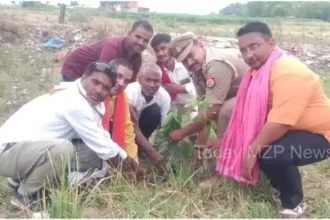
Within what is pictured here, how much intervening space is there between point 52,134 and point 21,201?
0.47 metres

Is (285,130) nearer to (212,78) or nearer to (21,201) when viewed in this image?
(212,78)

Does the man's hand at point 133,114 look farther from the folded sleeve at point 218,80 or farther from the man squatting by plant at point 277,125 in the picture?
the man squatting by plant at point 277,125

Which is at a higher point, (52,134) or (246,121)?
(246,121)

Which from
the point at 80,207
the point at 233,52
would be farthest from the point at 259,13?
the point at 80,207

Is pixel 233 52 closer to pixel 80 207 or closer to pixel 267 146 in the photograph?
pixel 267 146

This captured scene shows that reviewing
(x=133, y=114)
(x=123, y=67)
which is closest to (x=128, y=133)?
(x=133, y=114)

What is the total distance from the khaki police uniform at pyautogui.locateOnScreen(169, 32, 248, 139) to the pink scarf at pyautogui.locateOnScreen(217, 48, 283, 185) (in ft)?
0.83

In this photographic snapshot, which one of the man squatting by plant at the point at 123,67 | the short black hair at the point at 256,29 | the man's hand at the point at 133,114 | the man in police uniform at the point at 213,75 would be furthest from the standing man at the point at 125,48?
the short black hair at the point at 256,29

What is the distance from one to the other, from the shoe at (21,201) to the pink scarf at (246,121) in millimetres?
1301

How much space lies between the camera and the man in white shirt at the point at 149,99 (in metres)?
4.36

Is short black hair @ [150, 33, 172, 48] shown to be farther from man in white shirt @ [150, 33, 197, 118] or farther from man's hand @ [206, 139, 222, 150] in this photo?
man's hand @ [206, 139, 222, 150]

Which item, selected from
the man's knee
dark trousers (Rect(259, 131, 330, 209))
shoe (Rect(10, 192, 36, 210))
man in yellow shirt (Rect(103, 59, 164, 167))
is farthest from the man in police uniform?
shoe (Rect(10, 192, 36, 210))

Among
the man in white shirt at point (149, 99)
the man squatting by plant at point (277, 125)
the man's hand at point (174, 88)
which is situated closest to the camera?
the man squatting by plant at point (277, 125)

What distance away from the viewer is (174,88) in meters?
4.84
